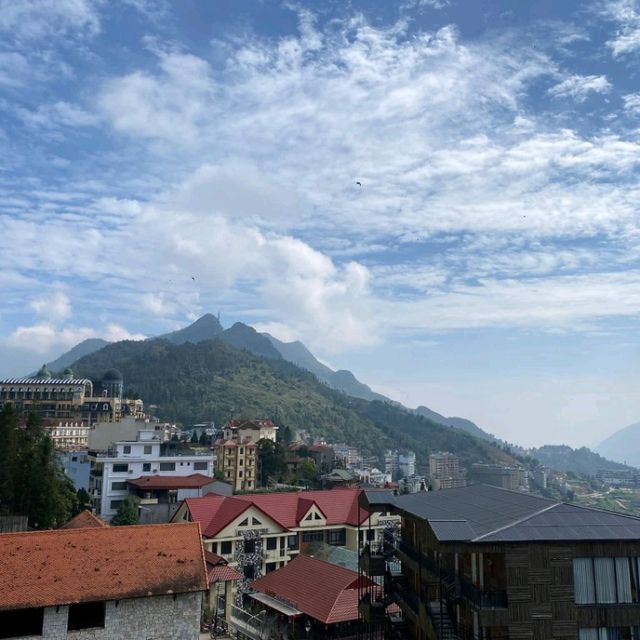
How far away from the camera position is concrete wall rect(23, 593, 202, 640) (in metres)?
21.7

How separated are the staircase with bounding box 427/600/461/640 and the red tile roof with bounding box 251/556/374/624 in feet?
26.9

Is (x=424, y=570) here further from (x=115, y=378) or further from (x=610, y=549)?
(x=115, y=378)

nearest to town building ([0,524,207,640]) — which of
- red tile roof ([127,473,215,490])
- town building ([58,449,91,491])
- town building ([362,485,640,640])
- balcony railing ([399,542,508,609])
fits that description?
balcony railing ([399,542,508,609])

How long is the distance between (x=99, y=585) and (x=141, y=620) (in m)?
2.10

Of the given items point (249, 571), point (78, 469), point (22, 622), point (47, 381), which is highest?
point (47, 381)

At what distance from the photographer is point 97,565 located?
23.1 metres

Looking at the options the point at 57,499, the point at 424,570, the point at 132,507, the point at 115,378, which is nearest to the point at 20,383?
the point at 115,378

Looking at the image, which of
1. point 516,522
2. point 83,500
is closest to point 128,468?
point 83,500

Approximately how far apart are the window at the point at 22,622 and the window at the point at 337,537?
112ft

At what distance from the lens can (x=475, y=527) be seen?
71.8 ft

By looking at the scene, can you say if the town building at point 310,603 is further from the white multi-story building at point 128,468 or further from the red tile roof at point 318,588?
the white multi-story building at point 128,468

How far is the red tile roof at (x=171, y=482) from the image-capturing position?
6694cm

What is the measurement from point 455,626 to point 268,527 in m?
28.6

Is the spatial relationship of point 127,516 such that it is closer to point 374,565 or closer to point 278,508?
point 278,508
